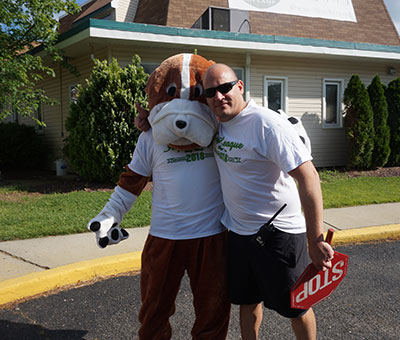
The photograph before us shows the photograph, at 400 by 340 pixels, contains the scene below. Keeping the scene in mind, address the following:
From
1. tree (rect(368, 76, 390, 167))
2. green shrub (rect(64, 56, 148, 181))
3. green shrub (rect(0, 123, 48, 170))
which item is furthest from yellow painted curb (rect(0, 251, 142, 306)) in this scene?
green shrub (rect(0, 123, 48, 170))

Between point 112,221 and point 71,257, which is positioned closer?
point 112,221

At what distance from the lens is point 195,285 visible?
2.44m

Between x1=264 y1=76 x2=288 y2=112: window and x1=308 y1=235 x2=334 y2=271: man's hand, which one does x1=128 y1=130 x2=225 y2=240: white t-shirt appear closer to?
x1=308 y1=235 x2=334 y2=271: man's hand

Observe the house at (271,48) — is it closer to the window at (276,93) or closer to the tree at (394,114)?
the window at (276,93)

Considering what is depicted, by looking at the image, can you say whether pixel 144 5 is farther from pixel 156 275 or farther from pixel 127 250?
pixel 156 275

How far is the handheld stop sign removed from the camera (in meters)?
2.06

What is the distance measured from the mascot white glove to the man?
678 mm

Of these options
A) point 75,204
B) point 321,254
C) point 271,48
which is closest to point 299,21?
point 271,48

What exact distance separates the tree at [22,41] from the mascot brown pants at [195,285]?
7692 mm

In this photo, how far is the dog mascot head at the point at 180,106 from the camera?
228cm

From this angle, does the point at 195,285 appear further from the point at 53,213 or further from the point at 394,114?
the point at 394,114

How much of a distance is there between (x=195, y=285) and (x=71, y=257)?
2.52m

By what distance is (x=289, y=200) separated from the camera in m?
2.25

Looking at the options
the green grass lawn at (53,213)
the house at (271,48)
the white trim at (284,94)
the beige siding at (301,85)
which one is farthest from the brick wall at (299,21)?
the green grass lawn at (53,213)
